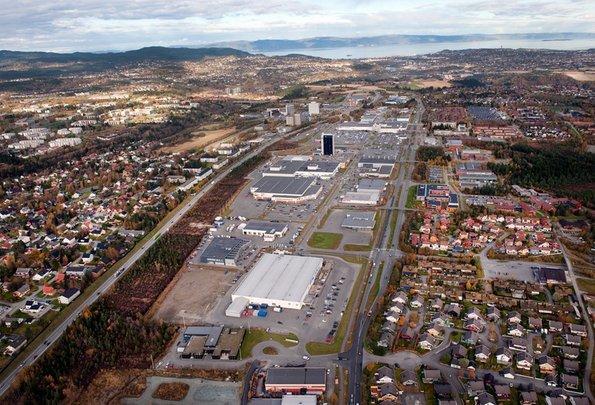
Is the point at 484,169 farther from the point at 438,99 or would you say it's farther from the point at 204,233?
the point at 438,99

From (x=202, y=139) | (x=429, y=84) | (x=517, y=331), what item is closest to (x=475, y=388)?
(x=517, y=331)

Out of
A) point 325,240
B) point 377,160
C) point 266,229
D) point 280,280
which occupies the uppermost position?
point 377,160

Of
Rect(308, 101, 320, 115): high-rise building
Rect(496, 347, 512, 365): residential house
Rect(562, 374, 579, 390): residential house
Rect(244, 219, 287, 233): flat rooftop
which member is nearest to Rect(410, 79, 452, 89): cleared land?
Rect(308, 101, 320, 115): high-rise building

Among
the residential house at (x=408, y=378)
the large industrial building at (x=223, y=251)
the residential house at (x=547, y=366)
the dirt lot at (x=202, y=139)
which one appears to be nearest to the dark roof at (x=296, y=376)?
the residential house at (x=408, y=378)

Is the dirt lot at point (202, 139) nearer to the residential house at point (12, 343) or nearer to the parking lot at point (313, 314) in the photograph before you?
the parking lot at point (313, 314)

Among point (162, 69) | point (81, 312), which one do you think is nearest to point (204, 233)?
point (81, 312)

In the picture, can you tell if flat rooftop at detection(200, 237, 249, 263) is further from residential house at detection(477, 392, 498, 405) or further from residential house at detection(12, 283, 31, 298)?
residential house at detection(477, 392, 498, 405)

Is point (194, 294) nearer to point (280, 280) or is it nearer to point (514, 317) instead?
point (280, 280)
